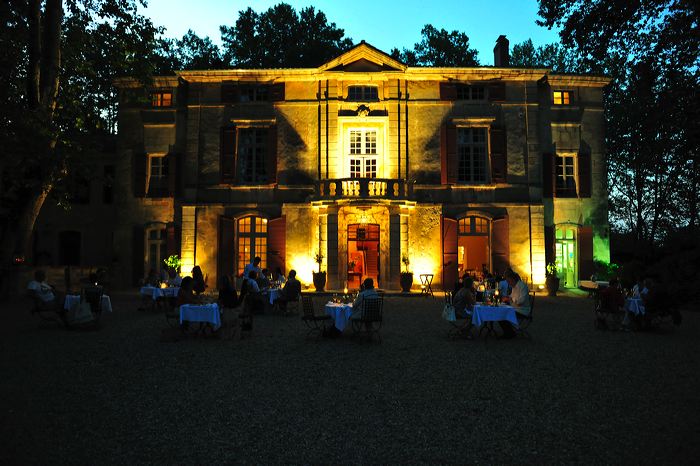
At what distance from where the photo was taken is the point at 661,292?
25.6ft

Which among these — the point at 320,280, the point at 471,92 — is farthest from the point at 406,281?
the point at 471,92

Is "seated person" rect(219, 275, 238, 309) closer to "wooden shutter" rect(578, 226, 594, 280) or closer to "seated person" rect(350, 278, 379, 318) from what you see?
"seated person" rect(350, 278, 379, 318)

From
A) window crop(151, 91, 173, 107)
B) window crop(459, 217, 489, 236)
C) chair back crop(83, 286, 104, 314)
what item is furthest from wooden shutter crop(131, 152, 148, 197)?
window crop(459, 217, 489, 236)

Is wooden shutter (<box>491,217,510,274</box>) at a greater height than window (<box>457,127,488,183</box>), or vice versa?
window (<box>457,127,488,183</box>)

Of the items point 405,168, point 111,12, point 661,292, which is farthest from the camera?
point 405,168

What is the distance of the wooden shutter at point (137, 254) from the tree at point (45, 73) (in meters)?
5.04

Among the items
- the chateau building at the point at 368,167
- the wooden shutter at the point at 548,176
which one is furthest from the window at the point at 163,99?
the wooden shutter at the point at 548,176

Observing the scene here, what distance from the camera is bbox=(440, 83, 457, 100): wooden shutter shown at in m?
19.6

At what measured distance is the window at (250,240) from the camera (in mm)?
19656

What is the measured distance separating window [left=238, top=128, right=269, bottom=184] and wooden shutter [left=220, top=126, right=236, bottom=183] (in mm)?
340

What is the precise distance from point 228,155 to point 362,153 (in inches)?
→ 219

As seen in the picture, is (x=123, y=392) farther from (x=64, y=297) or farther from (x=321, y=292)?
(x=321, y=292)

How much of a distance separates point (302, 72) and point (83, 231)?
39.6 feet

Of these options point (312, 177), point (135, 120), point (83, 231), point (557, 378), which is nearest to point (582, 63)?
point (557, 378)
